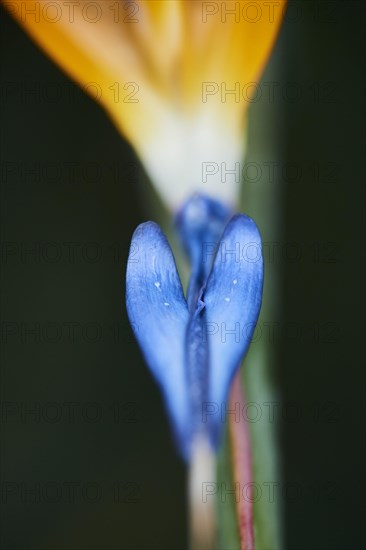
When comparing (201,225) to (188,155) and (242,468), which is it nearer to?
(188,155)

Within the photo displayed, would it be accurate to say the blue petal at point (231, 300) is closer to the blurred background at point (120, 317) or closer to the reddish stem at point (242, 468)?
the reddish stem at point (242, 468)

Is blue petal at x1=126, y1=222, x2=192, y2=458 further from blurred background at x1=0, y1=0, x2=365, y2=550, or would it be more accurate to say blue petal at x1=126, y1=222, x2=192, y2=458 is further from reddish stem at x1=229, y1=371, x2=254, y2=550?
blurred background at x1=0, y1=0, x2=365, y2=550

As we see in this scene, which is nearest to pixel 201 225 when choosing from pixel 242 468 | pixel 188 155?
pixel 188 155

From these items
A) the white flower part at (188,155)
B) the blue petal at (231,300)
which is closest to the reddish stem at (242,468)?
the blue petal at (231,300)

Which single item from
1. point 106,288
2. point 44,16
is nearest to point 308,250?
point 106,288

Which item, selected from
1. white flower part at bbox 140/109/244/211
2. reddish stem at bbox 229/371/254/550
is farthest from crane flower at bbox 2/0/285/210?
reddish stem at bbox 229/371/254/550

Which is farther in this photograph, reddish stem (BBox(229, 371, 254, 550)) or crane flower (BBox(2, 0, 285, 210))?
crane flower (BBox(2, 0, 285, 210))
